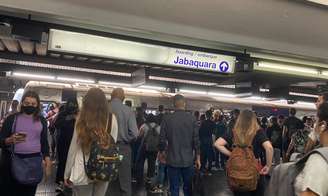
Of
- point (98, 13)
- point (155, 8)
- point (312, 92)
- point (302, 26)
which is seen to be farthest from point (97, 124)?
point (312, 92)

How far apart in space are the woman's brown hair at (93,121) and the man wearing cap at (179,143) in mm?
1400

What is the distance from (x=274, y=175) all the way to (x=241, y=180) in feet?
6.33

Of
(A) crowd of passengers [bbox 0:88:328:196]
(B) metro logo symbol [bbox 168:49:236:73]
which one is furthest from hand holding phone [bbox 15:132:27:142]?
(B) metro logo symbol [bbox 168:49:236:73]

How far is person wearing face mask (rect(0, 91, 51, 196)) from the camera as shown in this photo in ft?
11.1

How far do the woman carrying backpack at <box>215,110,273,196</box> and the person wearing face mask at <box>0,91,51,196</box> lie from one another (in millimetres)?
Result: 1935

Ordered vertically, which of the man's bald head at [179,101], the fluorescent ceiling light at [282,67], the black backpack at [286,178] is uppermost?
the fluorescent ceiling light at [282,67]

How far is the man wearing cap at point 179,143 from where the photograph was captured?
454 centimetres

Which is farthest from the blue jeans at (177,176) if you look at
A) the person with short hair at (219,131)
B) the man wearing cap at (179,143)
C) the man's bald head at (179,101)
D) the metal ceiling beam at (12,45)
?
the person with short hair at (219,131)

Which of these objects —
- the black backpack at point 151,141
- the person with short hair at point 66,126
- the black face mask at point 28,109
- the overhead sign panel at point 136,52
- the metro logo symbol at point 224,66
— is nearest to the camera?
the black face mask at point 28,109

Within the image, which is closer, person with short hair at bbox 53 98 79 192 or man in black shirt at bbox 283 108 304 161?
person with short hair at bbox 53 98 79 192

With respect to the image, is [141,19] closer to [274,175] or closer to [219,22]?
[219,22]

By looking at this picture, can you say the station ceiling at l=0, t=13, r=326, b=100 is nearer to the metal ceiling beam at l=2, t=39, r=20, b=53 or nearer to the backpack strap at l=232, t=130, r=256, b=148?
the metal ceiling beam at l=2, t=39, r=20, b=53

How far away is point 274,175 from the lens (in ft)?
6.10

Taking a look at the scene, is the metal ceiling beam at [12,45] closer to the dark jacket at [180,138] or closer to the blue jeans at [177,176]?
the dark jacket at [180,138]
